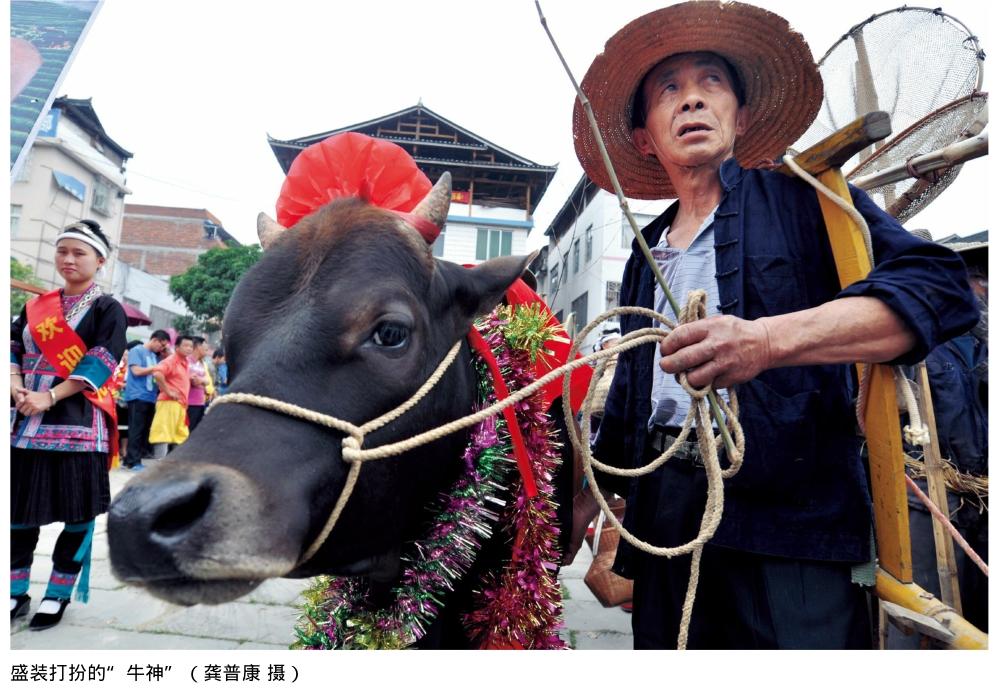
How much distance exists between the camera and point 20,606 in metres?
3.53

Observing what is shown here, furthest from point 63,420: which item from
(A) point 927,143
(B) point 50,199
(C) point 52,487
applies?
(B) point 50,199

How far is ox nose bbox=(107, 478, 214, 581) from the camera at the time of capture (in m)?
1.02

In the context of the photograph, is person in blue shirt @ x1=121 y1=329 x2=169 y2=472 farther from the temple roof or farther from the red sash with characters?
Answer: the temple roof

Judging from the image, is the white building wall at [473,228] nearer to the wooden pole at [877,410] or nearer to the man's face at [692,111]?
the man's face at [692,111]

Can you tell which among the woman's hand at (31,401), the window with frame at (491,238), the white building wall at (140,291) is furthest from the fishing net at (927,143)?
the white building wall at (140,291)

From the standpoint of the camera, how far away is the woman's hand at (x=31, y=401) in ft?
11.1

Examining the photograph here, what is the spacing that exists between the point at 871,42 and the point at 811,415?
3.03m

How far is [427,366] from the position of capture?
1588 millimetres

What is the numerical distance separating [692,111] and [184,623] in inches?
157

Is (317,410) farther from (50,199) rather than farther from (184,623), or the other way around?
(50,199)

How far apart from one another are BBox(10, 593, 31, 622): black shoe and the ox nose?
342 cm

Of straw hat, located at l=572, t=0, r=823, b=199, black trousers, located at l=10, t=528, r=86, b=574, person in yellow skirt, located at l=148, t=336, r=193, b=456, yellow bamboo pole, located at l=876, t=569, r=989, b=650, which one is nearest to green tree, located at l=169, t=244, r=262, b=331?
person in yellow skirt, located at l=148, t=336, r=193, b=456

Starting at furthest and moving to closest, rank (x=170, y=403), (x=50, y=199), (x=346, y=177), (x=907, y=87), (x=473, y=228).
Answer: (x=50, y=199)
(x=473, y=228)
(x=170, y=403)
(x=907, y=87)
(x=346, y=177)

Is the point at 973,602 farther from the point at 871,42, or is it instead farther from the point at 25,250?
the point at 25,250
